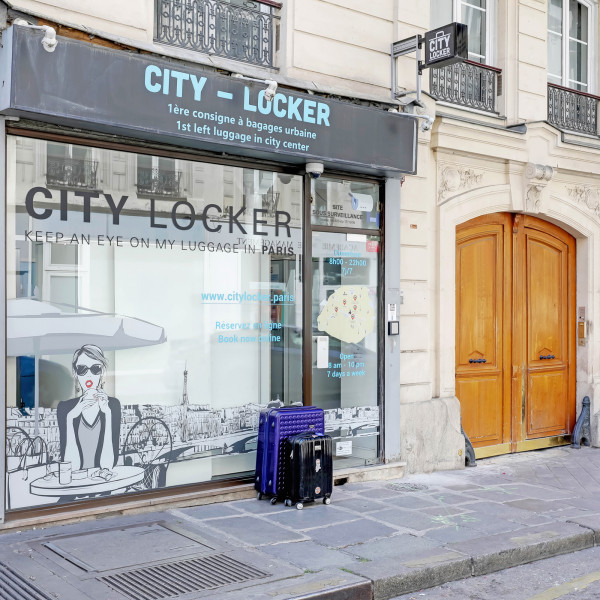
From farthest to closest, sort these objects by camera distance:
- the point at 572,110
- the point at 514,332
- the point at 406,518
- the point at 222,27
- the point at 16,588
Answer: the point at 572,110
the point at 514,332
the point at 222,27
the point at 406,518
the point at 16,588

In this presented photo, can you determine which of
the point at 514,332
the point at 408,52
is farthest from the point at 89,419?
the point at 514,332

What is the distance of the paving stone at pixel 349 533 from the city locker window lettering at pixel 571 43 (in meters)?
6.40

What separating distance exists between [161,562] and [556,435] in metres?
6.38

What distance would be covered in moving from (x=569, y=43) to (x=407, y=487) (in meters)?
6.25

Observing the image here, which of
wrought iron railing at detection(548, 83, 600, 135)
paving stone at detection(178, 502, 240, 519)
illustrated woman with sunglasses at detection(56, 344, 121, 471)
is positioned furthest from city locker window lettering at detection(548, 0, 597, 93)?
illustrated woman with sunglasses at detection(56, 344, 121, 471)

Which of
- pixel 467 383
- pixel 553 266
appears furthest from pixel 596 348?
pixel 467 383

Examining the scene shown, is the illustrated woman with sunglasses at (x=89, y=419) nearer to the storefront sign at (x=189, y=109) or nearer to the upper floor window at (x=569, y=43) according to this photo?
the storefront sign at (x=189, y=109)

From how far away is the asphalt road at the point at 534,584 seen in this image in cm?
498

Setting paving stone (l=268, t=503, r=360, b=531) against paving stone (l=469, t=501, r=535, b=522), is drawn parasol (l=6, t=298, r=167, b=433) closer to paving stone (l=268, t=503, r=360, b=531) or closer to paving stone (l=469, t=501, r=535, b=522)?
paving stone (l=268, t=503, r=360, b=531)

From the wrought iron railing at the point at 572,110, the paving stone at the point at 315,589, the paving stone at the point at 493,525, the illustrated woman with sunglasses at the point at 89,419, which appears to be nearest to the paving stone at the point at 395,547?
the paving stone at the point at 315,589

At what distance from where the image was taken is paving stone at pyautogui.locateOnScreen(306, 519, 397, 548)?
5660 millimetres

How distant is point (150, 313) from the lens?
21.3ft

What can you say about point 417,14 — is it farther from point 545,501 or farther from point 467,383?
point 545,501

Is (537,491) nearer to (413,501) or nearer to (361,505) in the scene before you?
(413,501)
